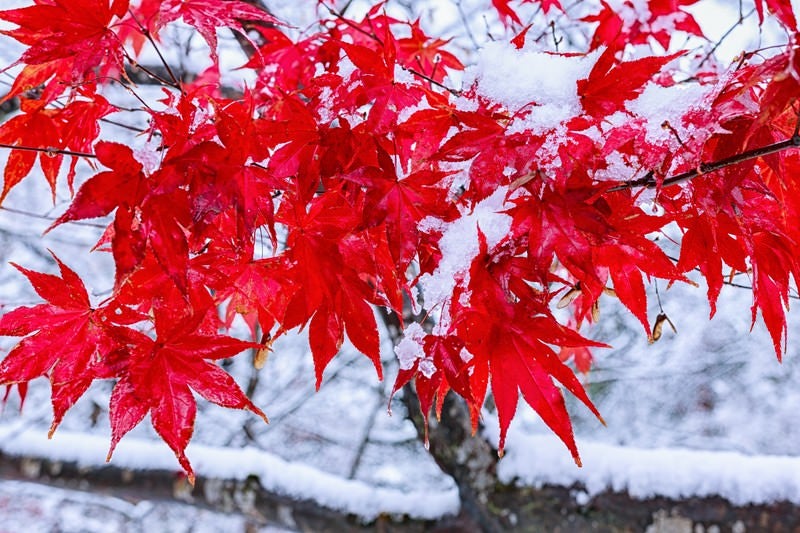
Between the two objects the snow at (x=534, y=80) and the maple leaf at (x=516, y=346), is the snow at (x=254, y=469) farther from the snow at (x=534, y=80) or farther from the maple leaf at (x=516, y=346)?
the snow at (x=534, y=80)

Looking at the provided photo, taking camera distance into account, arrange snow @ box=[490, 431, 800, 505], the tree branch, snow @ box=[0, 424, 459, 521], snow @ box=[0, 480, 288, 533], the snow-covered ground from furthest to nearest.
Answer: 1. snow @ box=[0, 480, 288, 533]
2. the snow-covered ground
3. snow @ box=[0, 424, 459, 521]
4. snow @ box=[490, 431, 800, 505]
5. the tree branch

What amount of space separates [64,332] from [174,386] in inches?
6.4

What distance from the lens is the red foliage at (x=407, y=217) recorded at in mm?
572

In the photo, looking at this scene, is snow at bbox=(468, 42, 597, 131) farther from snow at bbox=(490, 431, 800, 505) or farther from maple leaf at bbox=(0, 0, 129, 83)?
snow at bbox=(490, 431, 800, 505)

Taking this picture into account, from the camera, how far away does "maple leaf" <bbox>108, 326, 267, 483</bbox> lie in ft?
2.01

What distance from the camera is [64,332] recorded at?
69 centimetres

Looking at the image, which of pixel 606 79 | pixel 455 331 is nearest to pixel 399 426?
pixel 455 331

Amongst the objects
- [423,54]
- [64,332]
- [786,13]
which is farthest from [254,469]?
[786,13]

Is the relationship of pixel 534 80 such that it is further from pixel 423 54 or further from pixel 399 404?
pixel 399 404

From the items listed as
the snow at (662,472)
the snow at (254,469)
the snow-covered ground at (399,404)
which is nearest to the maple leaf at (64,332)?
the snow at (254,469)

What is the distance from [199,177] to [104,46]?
0.27 metres

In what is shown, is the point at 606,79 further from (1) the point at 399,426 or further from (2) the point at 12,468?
(1) the point at 399,426

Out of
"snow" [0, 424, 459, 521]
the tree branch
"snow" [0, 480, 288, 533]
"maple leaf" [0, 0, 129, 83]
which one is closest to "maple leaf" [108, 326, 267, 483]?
"maple leaf" [0, 0, 129, 83]

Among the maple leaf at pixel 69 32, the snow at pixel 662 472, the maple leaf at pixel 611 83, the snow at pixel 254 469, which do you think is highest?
the maple leaf at pixel 69 32
